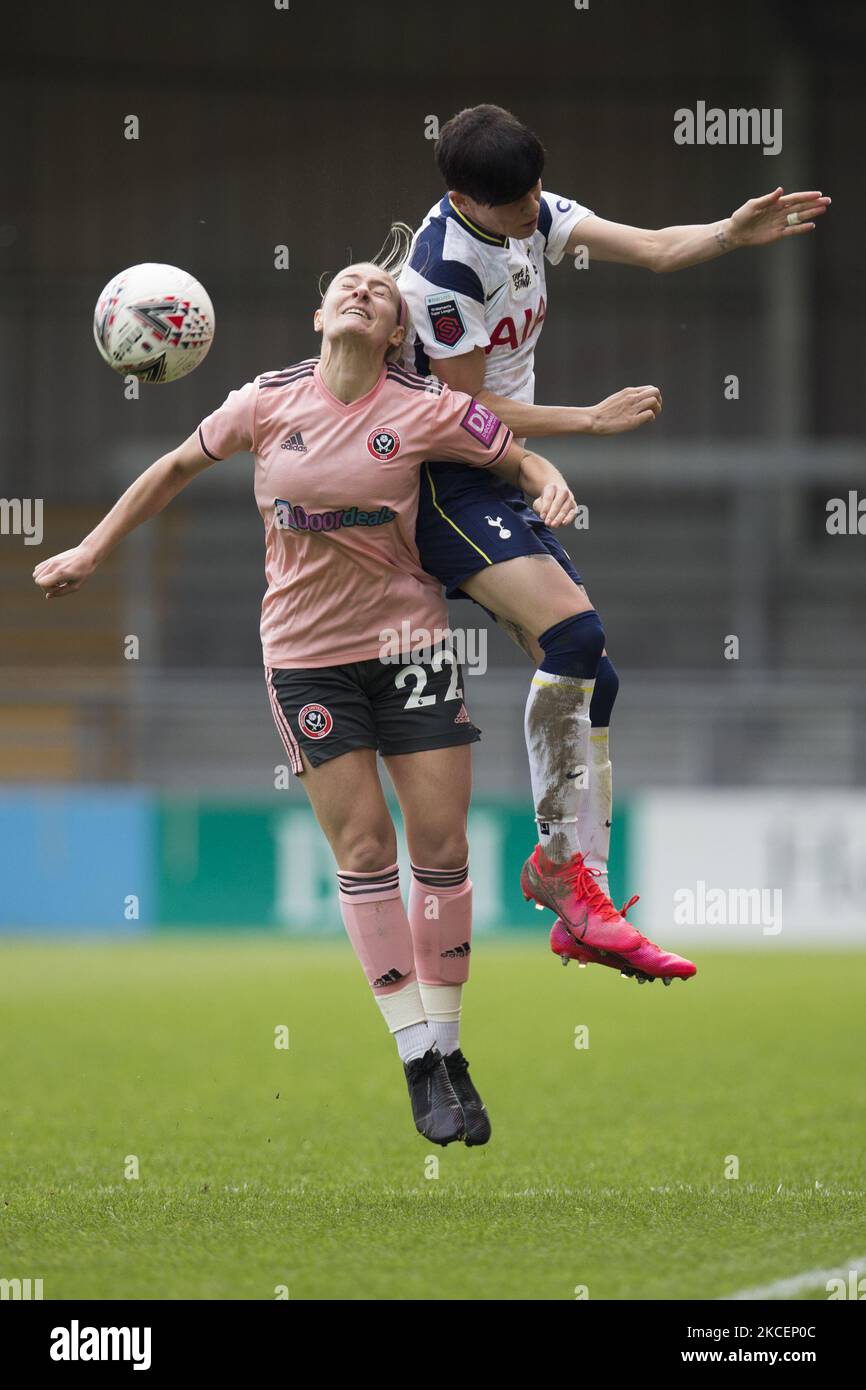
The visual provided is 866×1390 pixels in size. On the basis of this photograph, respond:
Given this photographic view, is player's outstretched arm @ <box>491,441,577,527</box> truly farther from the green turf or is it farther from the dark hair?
the green turf

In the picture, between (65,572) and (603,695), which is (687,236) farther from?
(65,572)

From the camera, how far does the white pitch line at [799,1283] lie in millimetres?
4238

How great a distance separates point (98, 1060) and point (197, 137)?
15949 mm

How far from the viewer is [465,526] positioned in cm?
545

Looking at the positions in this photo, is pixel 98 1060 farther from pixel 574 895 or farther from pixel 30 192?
pixel 30 192

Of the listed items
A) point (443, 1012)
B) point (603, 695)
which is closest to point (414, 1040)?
point (443, 1012)

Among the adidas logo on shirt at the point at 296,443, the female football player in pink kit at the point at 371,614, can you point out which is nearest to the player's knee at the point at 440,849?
the female football player in pink kit at the point at 371,614

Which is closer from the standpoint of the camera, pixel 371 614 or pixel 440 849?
pixel 371 614

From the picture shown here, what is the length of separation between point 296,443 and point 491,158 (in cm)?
96

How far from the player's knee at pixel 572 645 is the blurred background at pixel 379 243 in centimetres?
1454

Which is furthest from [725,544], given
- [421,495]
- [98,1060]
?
[421,495]

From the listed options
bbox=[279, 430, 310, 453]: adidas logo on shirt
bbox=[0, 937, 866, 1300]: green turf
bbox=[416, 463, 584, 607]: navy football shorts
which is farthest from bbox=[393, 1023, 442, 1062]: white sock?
bbox=[279, 430, 310, 453]: adidas logo on shirt

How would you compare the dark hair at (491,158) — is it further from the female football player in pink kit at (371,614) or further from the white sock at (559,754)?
the white sock at (559,754)

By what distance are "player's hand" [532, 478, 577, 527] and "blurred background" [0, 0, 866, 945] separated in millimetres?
14838
